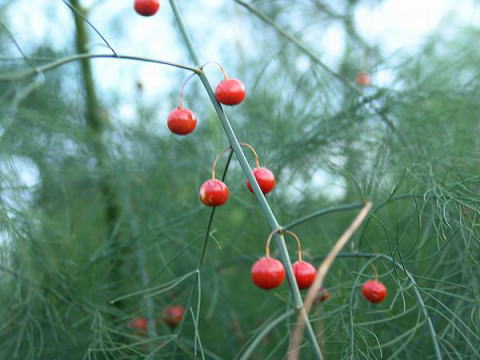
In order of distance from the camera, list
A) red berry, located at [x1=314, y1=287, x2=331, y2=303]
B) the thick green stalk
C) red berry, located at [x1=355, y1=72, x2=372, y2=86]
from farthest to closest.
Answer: red berry, located at [x1=355, y1=72, x2=372, y2=86]
red berry, located at [x1=314, y1=287, x2=331, y2=303]
the thick green stalk

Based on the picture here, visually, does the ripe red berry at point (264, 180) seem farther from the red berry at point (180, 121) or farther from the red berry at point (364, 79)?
the red berry at point (364, 79)

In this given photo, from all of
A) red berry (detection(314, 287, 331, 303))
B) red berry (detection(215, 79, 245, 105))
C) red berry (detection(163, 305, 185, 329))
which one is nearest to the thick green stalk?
red berry (detection(215, 79, 245, 105))

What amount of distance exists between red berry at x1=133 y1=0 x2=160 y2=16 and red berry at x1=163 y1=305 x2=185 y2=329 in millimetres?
1020

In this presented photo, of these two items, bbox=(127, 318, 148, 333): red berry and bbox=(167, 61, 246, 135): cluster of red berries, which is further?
bbox=(127, 318, 148, 333): red berry

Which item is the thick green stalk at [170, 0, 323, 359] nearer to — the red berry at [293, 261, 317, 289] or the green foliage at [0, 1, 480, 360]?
the red berry at [293, 261, 317, 289]

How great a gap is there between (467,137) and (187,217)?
94 centimetres

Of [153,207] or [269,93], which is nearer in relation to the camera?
[153,207]

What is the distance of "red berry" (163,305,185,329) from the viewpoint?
175 centimetres

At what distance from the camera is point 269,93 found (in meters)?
2.30

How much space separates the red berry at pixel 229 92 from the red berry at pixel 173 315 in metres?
1.00

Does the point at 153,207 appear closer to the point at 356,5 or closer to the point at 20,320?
the point at 20,320

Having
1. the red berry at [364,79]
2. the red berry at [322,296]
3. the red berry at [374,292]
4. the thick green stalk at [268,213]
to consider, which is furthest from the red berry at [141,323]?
the red berry at [364,79]

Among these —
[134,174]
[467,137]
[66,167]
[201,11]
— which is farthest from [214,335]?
[201,11]

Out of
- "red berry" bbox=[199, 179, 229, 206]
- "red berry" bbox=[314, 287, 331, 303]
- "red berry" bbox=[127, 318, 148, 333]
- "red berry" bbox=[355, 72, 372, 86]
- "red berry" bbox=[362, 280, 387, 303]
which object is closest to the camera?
"red berry" bbox=[199, 179, 229, 206]
